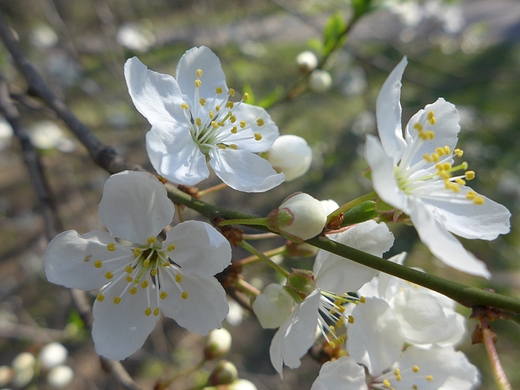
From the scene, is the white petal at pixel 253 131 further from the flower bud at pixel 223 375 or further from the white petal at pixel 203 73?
the flower bud at pixel 223 375

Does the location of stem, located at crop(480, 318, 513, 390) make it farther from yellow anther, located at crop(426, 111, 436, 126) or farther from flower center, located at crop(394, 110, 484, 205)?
yellow anther, located at crop(426, 111, 436, 126)

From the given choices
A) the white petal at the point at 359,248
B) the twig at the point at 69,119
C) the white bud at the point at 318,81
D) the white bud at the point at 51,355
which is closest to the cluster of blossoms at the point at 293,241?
the white petal at the point at 359,248

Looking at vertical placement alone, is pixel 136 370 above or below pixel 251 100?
below

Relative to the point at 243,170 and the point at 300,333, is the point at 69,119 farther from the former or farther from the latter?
the point at 300,333

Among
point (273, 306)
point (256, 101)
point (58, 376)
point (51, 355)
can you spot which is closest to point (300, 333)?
point (273, 306)

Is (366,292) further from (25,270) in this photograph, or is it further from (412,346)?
(25,270)

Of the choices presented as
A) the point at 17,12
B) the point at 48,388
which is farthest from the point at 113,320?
the point at 17,12
